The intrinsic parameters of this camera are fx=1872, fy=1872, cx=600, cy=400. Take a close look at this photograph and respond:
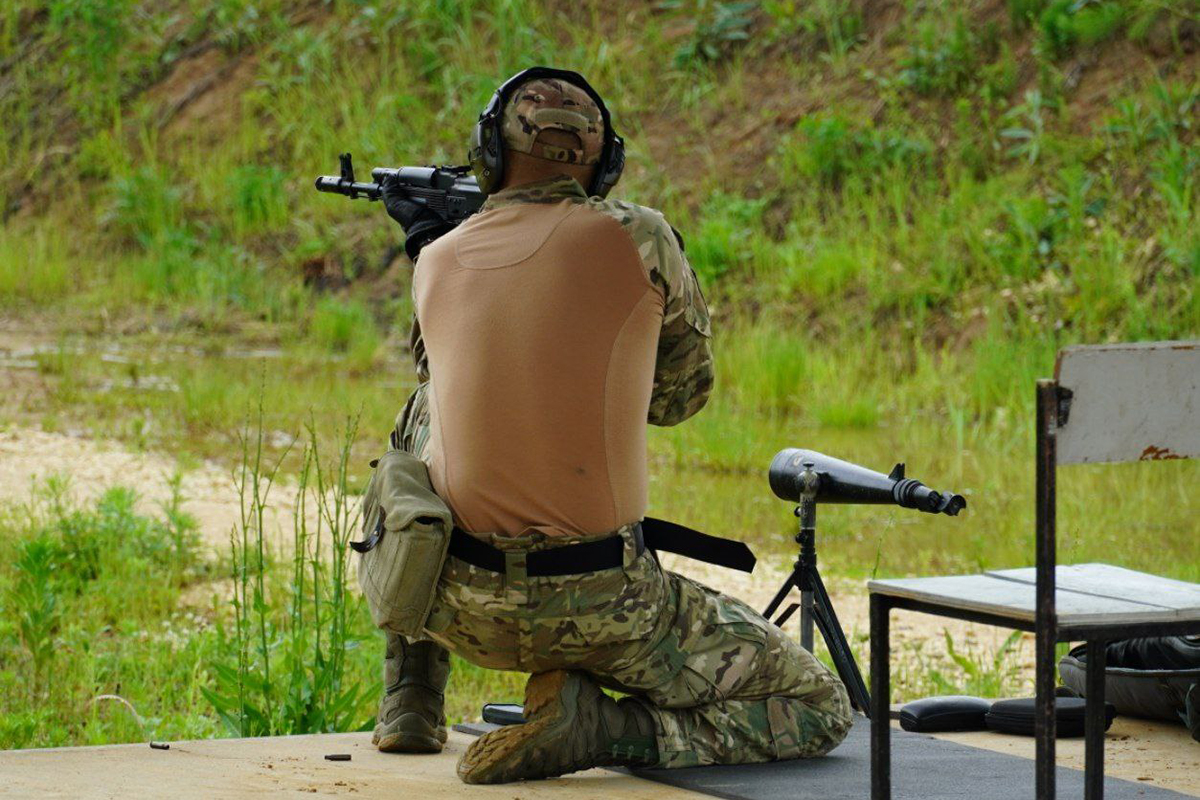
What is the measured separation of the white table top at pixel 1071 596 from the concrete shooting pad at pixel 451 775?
0.51 m

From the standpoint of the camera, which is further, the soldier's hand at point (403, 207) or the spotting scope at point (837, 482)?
the soldier's hand at point (403, 207)

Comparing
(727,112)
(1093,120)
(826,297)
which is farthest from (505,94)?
(727,112)

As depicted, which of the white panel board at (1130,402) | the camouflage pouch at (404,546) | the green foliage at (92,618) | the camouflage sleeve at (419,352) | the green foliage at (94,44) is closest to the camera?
the white panel board at (1130,402)

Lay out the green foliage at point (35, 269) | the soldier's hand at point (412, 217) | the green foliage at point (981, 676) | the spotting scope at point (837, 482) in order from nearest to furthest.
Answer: the spotting scope at point (837, 482) < the soldier's hand at point (412, 217) < the green foliage at point (981, 676) < the green foliage at point (35, 269)

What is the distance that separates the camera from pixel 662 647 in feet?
12.1

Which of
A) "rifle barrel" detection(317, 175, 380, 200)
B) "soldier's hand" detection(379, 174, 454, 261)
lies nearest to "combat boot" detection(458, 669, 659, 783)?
"soldier's hand" detection(379, 174, 454, 261)

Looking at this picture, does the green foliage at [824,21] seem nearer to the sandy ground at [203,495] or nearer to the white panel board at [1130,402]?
the sandy ground at [203,495]

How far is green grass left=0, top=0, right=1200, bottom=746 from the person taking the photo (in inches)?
324

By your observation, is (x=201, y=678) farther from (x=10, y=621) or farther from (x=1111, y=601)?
(x=1111, y=601)

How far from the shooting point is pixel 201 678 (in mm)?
5359

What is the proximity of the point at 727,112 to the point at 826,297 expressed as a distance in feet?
10.3

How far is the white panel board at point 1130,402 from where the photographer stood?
2785 mm

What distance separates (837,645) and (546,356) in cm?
118

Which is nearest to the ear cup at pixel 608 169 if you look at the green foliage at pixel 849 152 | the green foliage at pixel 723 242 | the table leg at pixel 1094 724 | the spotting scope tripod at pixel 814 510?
the spotting scope tripod at pixel 814 510
